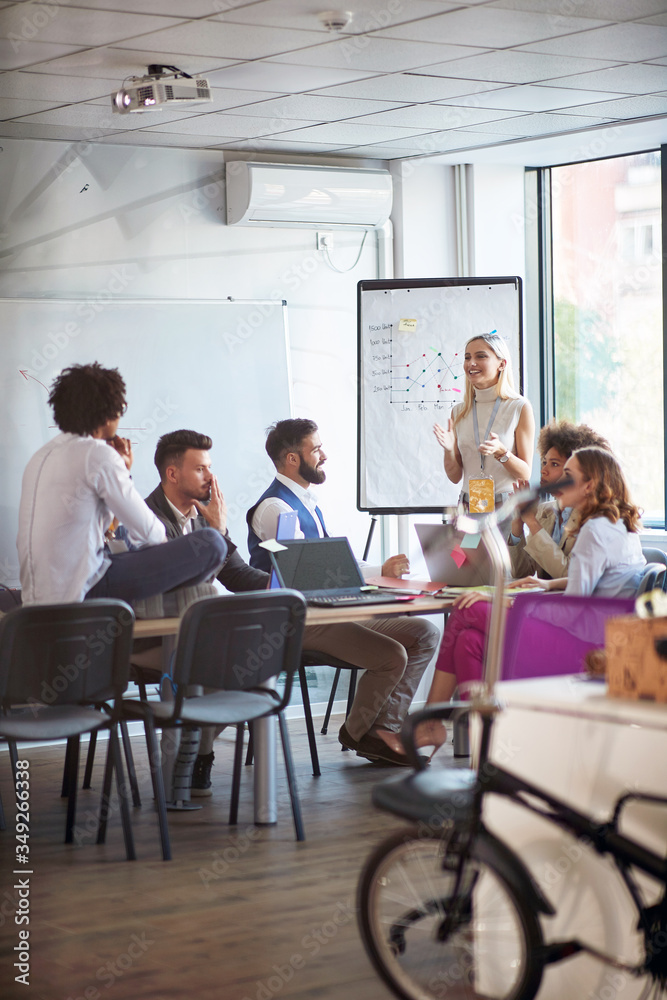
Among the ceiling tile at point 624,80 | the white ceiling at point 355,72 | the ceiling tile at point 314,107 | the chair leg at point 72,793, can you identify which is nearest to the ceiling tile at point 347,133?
the white ceiling at point 355,72

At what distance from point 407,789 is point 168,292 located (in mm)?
4152

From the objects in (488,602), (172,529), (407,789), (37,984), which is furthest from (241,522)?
(407,789)

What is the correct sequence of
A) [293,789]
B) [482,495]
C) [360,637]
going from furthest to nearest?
[482,495] → [360,637] → [293,789]

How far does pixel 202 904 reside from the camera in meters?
3.51

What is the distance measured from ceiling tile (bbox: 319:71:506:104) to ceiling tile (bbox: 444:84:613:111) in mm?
137

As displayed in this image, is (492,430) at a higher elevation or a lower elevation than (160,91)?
lower

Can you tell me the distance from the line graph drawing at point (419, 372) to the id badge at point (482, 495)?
1.00m

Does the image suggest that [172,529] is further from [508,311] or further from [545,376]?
[545,376]

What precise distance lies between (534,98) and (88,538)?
283 cm

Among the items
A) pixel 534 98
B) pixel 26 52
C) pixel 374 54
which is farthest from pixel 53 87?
pixel 534 98

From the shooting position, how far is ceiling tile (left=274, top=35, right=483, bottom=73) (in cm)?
448

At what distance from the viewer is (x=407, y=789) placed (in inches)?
96.7

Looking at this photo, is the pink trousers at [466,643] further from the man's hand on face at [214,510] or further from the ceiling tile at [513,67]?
the ceiling tile at [513,67]

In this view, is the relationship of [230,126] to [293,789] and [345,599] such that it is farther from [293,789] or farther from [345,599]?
[293,789]
